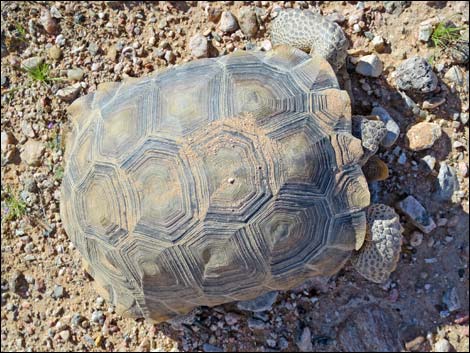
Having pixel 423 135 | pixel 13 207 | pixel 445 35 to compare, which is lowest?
pixel 13 207

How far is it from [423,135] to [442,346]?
52.5 inches

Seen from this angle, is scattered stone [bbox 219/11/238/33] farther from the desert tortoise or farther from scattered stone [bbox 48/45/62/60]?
Result: scattered stone [bbox 48/45/62/60]

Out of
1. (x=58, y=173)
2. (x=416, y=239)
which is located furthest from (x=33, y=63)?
(x=416, y=239)

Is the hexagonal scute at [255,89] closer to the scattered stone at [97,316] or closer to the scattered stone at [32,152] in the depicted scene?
the scattered stone at [32,152]

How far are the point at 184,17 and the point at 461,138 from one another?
1960mm

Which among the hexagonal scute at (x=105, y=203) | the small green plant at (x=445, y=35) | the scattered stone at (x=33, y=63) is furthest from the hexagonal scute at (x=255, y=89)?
the scattered stone at (x=33, y=63)

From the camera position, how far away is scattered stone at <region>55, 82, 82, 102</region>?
357 cm

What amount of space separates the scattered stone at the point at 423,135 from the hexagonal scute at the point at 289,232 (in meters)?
1.01

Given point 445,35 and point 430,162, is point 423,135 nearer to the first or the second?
point 430,162

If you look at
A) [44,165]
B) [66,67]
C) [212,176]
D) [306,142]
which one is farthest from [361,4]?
[44,165]

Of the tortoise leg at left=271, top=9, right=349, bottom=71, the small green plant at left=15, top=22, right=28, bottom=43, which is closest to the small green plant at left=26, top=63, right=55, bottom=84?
the small green plant at left=15, top=22, right=28, bottom=43

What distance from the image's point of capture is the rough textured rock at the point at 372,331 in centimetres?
344

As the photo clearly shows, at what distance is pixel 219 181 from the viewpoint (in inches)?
96.7

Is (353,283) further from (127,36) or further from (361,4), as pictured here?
(127,36)
